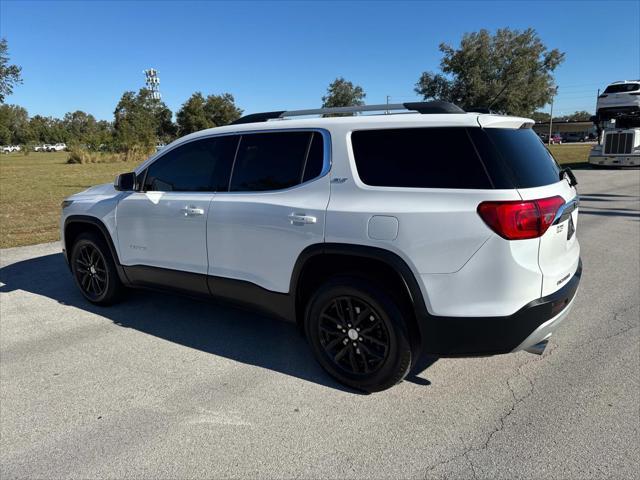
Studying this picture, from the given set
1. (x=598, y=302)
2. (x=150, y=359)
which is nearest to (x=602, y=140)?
(x=598, y=302)

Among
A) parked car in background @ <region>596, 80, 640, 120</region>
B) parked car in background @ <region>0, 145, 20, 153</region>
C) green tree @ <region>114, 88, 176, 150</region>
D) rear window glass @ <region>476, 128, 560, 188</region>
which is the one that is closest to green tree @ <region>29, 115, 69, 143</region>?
parked car in background @ <region>0, 145, 20, 153</region>

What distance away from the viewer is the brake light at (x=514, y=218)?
8.41ft

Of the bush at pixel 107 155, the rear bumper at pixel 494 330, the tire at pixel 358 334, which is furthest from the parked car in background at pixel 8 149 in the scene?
the rear bumper at pixel 494 330

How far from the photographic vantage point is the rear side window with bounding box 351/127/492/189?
2.71 meters

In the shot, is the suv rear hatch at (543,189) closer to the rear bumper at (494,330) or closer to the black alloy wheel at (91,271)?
the rear bumper at (494,330)

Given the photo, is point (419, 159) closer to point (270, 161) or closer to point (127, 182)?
point (270, 161)

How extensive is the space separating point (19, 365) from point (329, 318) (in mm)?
2609

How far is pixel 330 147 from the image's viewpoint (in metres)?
3.22

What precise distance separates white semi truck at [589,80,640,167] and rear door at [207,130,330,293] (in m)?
22.9

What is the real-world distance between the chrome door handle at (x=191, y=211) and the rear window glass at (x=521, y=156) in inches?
88.9

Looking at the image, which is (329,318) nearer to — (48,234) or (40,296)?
(40,296)

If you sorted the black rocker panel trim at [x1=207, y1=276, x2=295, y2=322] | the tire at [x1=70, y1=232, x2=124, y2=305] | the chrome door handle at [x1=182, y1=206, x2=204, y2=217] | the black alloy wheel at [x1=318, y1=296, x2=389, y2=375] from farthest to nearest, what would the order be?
the tire at [x1=70, y1=232, x2=124, y2=305] < the chrome door handle at [x1=182, y1=206, x2=204, y2=217] < the black rocker panel trim at [x1=207, y1=276, x2=295, y2=322] < the black alloy wheel at [x1=318, y1=296, x2=389, y2=375]

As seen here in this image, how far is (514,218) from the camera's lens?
2566 mm

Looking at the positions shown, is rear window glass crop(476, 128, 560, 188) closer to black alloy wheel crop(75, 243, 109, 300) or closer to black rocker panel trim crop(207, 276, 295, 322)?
black rocker panel trim crop(207, 276, 295, 322)
